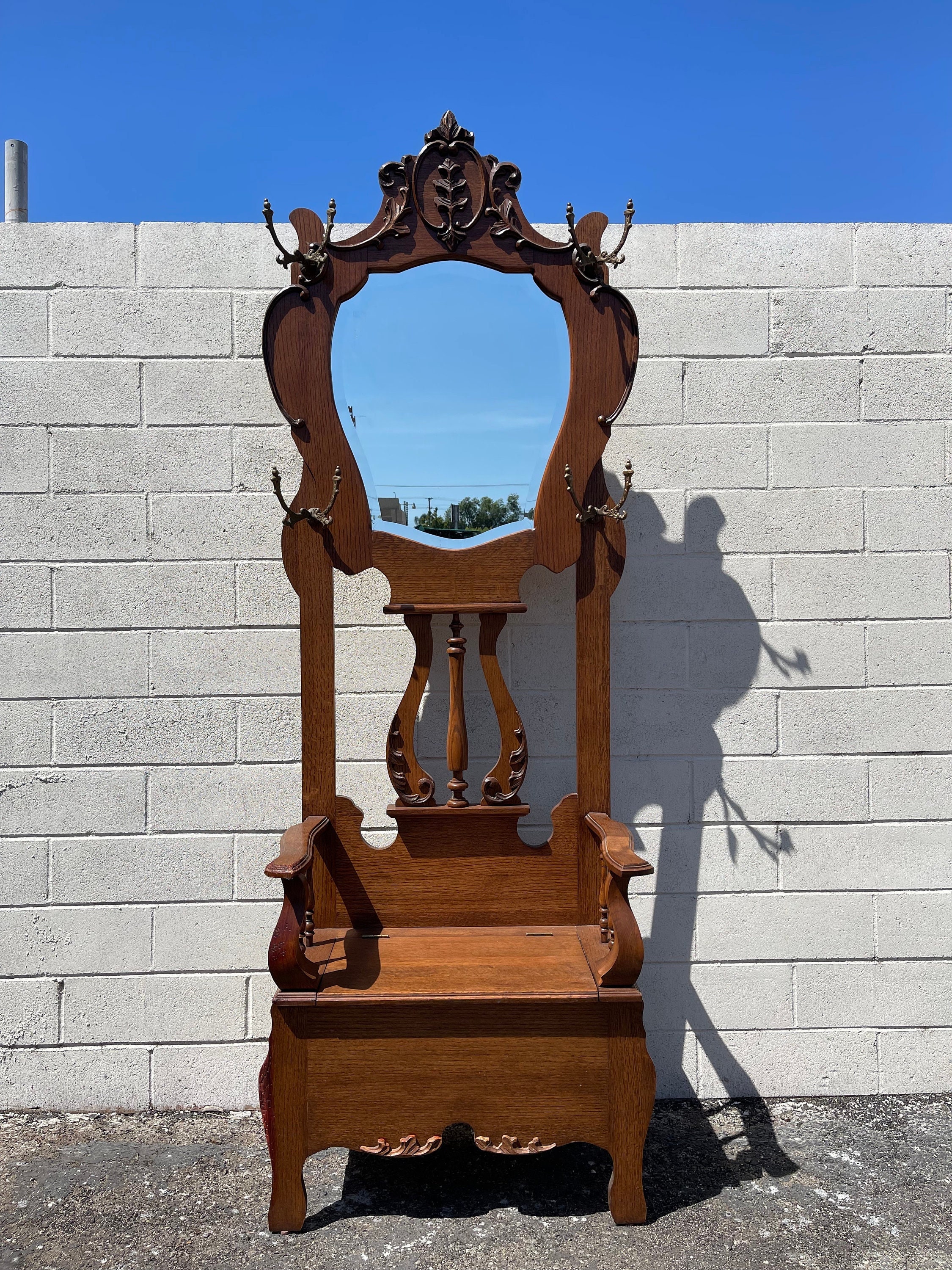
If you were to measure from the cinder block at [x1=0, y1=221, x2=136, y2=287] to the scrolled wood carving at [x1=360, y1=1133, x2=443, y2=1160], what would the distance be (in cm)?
209

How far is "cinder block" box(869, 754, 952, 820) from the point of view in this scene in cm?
244

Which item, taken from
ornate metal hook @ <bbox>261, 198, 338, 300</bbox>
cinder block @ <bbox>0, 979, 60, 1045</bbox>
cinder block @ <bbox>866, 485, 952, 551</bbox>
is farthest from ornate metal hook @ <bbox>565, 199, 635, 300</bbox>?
cinder block @ <bbox>0, 979, 60, 1045</bbox>

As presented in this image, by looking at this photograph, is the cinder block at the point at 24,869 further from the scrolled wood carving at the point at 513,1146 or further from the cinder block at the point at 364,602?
the scrolled wood carving at the point at 513,1146

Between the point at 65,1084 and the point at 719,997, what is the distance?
1.68 m

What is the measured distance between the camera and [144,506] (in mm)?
2400

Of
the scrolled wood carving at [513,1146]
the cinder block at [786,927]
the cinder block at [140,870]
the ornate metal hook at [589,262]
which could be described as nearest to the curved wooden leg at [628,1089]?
the scrolled wood carving at [513,1146]

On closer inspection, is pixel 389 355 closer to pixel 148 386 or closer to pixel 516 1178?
pixel 148 386

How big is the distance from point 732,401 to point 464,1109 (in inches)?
69.9

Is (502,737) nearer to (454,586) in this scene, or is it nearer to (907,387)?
(454,586)

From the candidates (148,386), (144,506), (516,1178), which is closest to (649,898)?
(516,1178)

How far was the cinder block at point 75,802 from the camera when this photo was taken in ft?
7.87

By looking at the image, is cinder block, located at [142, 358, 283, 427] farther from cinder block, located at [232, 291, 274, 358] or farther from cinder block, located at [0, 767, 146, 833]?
cinder block, located at [0, 767, 146, 833]

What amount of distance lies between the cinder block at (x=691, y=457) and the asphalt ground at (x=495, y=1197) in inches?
57.6

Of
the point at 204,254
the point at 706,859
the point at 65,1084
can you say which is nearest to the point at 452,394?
the point at 204,254
